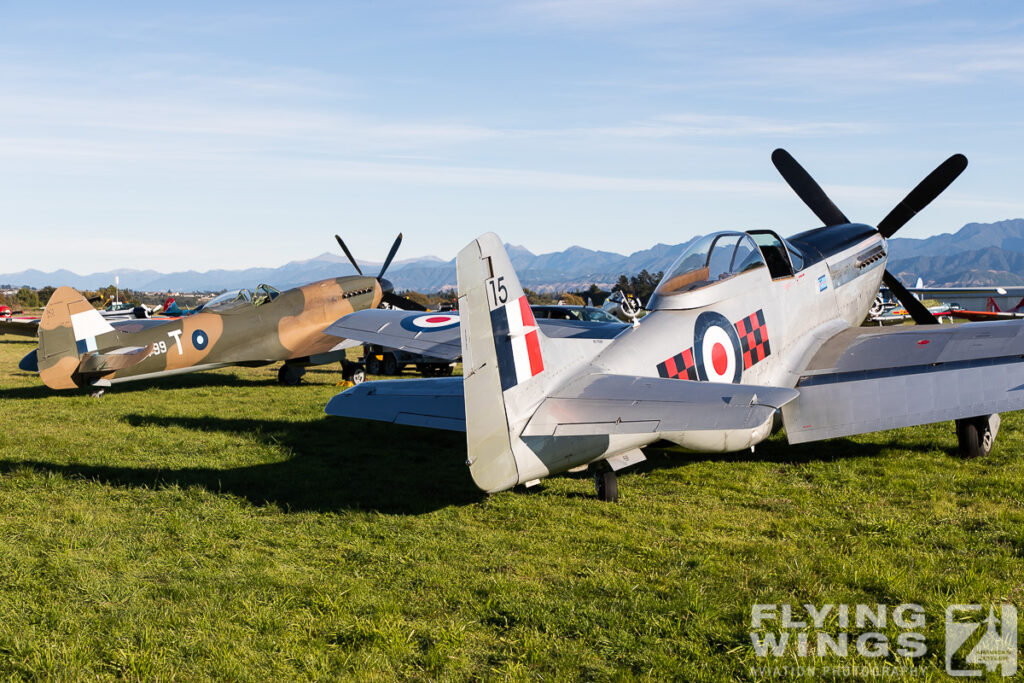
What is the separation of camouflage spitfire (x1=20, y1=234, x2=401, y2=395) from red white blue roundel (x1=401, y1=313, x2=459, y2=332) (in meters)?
3.98

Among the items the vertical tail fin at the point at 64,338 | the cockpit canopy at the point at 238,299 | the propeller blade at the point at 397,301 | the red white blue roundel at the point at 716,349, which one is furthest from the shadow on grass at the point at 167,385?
the red white blue roundel at the point at 716,349

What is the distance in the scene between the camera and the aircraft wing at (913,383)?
6.44 metres

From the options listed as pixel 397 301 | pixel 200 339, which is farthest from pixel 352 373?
pixel 200 339

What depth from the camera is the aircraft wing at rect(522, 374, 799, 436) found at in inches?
179

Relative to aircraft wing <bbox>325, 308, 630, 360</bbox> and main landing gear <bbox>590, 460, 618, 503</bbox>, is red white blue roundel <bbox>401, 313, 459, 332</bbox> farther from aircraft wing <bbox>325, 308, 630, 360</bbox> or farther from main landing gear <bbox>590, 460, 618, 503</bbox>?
main landing gear <bbox>590, 460, 618, 503</bbox>

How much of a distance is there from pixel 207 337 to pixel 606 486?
995cm

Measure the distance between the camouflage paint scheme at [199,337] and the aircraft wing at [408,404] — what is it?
7392 mm

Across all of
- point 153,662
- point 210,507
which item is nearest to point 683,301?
point 210,507

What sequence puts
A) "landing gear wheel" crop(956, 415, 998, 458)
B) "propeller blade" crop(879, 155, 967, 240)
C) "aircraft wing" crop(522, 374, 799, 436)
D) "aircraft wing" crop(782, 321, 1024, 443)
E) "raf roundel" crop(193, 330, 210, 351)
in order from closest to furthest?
"aircraft wing" crop(522, 374, 799, 436)
"aircraft wing" crop(782, 321, 1024, 443)
"landing gear wheel" crop(956, 415, 998, 458)
"propeller blade" crop(879, 155, 967, 240)
"raf roundel" crop(193, 330, 210, 351)

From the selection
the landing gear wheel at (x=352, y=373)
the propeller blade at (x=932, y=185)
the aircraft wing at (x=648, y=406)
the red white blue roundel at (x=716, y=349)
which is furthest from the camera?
the landing gear wheel at (x=352, y=373)

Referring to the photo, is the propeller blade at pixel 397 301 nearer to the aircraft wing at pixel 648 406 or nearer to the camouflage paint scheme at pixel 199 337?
the camouflage paint scheme at pixel 199 337

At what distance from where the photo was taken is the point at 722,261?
7430 mm

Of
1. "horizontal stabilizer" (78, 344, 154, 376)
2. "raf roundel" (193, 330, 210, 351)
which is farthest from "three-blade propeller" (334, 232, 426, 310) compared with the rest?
"horizontal stabilizer" (78, 344, 154, 376)

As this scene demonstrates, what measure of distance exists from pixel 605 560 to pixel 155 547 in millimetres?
3153
